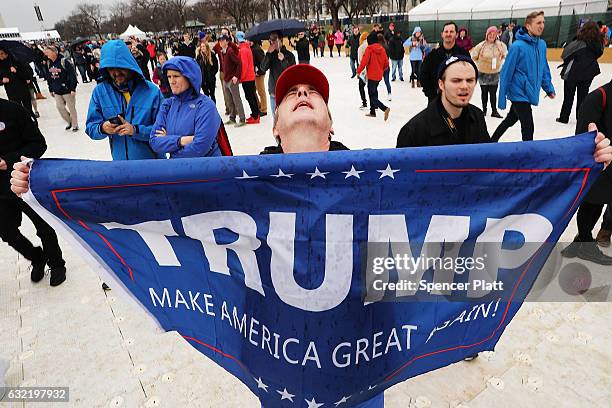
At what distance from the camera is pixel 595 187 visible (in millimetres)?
2918

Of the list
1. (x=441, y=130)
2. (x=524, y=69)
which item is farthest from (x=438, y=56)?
(x=441, y=130)

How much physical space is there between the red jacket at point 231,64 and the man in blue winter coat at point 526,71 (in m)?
5.06

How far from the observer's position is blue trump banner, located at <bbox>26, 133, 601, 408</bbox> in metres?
1.37

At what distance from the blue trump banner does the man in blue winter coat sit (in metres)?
4.08

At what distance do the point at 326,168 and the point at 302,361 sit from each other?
2.34 ft

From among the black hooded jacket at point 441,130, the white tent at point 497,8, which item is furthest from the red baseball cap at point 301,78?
the white tent at point 497,8

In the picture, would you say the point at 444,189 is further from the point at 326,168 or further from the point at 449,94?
the point at 449,94

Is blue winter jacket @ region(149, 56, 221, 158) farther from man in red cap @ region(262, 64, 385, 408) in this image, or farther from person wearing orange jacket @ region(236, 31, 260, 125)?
person wearing orange jacket @ region(236, 31, 260, 125)

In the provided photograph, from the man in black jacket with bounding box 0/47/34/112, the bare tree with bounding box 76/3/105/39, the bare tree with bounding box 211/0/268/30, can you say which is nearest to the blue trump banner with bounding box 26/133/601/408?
the man in black jacket with bounding box 0/47/34/112

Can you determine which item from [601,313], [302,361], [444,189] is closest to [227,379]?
[302,361]

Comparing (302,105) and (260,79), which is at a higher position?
(302,105)

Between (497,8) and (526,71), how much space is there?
2077cm

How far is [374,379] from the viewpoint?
1549 millimetres

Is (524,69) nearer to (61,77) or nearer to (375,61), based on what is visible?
(375,61)
